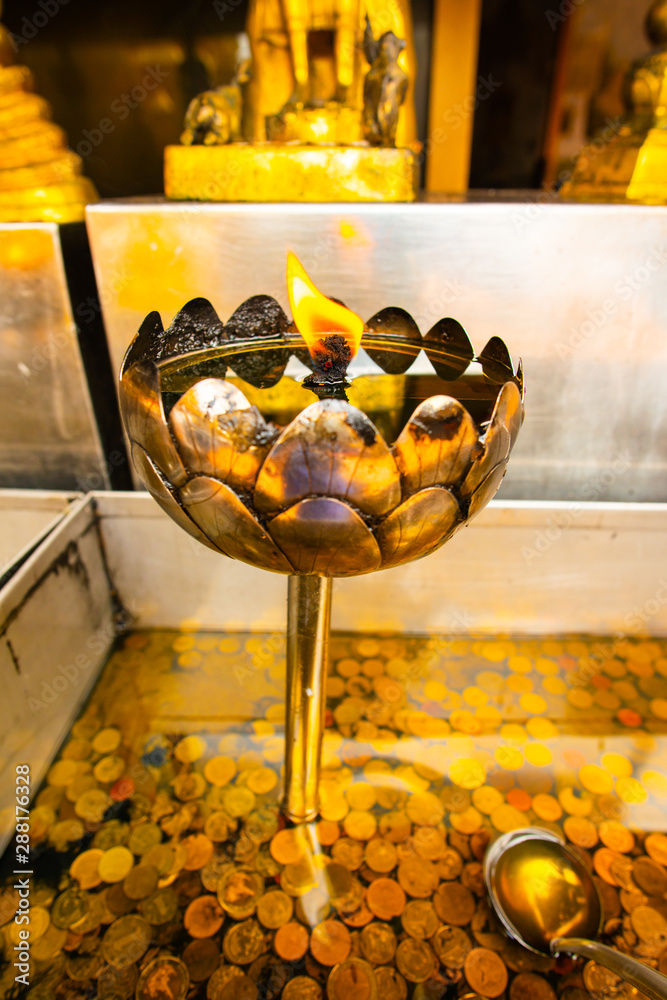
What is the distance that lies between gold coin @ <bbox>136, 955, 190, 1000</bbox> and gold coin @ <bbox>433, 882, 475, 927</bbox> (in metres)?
0.29

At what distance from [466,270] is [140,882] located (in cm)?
101

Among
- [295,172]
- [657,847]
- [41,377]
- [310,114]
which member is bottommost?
→ [657,847]

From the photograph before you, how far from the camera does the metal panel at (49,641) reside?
0.73 metres

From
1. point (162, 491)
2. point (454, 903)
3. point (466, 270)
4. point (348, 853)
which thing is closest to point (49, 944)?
point (348, 853)

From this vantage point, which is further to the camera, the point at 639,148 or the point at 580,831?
the point at 639,148

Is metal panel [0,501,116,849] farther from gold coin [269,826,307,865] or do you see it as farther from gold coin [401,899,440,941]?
gold coin [401,899,440,941]

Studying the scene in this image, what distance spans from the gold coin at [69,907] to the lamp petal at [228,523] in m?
0.54

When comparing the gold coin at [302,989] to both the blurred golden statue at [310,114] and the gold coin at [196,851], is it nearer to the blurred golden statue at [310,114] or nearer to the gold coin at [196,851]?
the gold coin at [196,851]

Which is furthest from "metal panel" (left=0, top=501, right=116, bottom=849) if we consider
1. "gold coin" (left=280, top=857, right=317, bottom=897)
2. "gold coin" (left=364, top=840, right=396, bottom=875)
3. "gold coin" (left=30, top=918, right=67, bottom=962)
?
"gold coin" (left=364, top=840, right=396, bottom=875)

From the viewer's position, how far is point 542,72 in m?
1.88

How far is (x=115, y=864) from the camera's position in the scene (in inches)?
27.3

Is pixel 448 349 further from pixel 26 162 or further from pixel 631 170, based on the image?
pixel 26 162

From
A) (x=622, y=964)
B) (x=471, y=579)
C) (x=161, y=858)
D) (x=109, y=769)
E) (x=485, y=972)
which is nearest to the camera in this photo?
(x=622, y=964)

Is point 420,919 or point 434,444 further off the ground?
point 434,444
